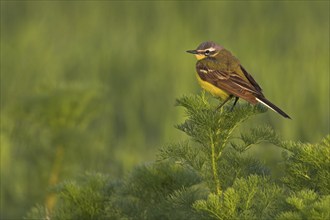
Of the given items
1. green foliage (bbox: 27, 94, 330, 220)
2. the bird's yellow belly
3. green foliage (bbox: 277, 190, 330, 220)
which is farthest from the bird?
green foliage (bbox: 277, 190, 330, 220)

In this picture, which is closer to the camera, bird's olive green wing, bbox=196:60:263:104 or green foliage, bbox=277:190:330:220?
green foliage, bbox=277:190:330:220

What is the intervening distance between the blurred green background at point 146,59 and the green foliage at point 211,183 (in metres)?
5.06

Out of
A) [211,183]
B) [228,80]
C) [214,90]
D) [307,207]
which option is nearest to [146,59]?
[214,90]

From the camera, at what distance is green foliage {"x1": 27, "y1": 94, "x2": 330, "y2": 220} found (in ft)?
14.0

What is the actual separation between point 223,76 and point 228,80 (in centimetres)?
10

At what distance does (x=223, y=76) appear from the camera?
6320 millimetres

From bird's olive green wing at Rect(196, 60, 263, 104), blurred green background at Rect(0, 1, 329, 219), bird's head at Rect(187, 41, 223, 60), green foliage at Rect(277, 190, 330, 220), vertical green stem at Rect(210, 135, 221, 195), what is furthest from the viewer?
blurred green background at Rect(0, 1, 329, 219)

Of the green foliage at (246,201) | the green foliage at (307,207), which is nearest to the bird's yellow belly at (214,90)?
the green foliage at (246,201)

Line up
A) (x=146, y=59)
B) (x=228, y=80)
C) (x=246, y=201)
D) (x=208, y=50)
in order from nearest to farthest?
(x=246, y=201)
(x=228, y=80)
(x=208, y=50)
(x=146, y=59)

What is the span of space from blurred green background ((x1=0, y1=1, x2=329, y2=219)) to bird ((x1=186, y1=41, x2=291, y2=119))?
3906 millimetres

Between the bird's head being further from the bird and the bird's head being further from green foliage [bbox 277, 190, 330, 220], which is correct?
green foliage [bbox 277, 190, 330, 220]

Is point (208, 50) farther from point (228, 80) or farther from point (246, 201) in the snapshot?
point (246, 201)

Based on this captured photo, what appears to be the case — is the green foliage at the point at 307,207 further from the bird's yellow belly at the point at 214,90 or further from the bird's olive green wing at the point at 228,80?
the bird's yellow belly at the point at 214,90

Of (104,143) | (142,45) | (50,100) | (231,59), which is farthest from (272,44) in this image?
(231,59)
